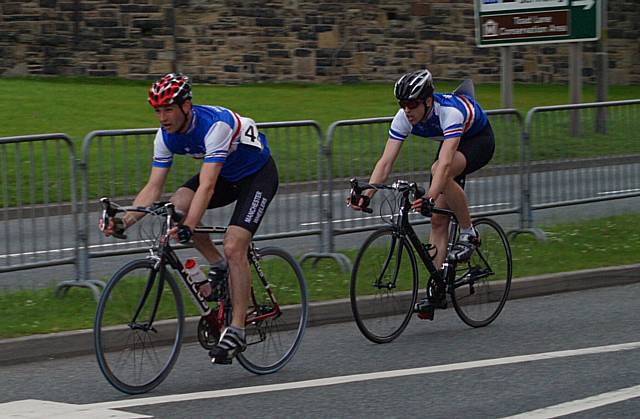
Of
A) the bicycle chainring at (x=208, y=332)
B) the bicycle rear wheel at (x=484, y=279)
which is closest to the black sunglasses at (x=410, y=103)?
the bicycle rear wheel at (x=484, y=279)

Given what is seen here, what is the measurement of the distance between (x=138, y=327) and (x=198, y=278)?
0.52 metres

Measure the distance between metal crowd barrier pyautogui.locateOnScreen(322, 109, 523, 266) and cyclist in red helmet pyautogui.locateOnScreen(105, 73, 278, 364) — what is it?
308cm

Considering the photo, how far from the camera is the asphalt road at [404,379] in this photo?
6723 millimetres

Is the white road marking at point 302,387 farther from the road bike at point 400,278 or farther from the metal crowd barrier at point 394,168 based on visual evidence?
the metal crowd barrier at point 394,168

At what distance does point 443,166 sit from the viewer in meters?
8.68

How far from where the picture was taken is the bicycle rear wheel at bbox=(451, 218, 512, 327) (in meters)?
9.33

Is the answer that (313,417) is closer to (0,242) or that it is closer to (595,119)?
(0,242)

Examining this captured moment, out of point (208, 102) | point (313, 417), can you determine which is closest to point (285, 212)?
point (313, 417)

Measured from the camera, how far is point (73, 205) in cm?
973

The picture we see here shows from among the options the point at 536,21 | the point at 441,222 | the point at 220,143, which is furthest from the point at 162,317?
the point at 536,21

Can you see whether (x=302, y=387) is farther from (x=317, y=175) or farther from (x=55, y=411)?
(x=317, y=175)

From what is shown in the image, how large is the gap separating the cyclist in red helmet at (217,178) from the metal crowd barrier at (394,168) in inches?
121

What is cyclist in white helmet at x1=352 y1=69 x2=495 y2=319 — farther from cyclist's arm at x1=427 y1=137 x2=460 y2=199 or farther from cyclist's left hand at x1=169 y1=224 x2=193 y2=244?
cyclist's left hand at x1=169 y1=224 x2=193 y2=244

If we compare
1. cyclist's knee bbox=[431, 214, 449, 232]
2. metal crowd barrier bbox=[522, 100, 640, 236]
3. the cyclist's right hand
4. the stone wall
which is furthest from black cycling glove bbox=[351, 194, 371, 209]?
the stone wall
